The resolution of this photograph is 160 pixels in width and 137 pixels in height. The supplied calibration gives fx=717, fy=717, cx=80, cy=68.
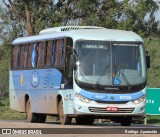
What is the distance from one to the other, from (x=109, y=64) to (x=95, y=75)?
2.11ft

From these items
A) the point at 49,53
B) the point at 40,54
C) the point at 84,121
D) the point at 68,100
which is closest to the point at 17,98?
the point at 40,54

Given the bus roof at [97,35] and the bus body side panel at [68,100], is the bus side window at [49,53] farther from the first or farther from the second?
the bus body side panel at [68,100]

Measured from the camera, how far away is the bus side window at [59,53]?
24.2 metres

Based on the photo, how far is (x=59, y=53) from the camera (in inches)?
966

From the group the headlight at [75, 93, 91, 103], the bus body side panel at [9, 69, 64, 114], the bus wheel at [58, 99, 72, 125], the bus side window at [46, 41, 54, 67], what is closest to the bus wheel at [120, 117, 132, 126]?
the bus wheel at [58, 99, 72, 125]

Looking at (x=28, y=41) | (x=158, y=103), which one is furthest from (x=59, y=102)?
(x=158, y=103)

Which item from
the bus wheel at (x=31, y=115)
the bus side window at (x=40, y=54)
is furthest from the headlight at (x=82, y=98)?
the bus wheel at (x=31, y=115)

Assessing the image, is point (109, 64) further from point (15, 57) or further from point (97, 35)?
point (15, 57)

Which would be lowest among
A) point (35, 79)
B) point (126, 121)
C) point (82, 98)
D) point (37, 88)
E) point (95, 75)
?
point (126, 121)

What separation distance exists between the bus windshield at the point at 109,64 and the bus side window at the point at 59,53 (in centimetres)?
100

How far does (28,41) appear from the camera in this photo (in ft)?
91.0

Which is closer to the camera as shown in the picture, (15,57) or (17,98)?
(17,98)

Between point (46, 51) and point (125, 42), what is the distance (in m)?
3.33

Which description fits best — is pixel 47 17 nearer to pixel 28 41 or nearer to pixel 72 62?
pixel 28 41
